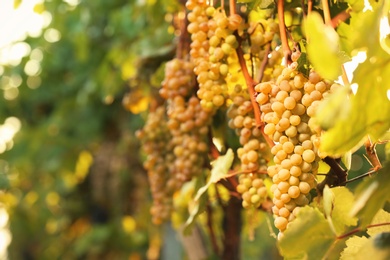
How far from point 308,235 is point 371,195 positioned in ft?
0.26

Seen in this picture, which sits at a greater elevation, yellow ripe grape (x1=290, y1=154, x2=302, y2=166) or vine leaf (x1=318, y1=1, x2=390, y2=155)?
vine leaf (x1=318, y1=1, x2=390, y2=155)

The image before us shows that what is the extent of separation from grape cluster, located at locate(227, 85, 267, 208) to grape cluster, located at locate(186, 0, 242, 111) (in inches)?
1.2

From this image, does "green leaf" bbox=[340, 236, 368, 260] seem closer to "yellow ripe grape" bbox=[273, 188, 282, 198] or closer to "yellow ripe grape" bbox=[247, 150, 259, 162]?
"yellow ripe grape" bbox=[273, 188, 282, 198]

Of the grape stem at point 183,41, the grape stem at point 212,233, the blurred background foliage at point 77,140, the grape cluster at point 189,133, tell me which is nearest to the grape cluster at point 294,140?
the grape cluster at point 189,133

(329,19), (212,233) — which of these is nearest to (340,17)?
(329,19)

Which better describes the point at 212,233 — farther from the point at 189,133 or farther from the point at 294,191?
the point at 294,191

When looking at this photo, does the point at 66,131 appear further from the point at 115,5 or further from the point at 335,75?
the point at 335,75

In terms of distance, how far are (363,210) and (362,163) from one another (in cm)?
240

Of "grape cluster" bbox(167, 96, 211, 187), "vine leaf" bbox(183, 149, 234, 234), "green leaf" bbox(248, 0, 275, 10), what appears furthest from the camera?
"grape cluster" bbox(167, 96, 211, 187)

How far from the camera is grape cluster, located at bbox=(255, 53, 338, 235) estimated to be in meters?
0.58

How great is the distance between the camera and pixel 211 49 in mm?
767

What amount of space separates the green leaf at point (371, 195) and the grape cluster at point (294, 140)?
11 cm

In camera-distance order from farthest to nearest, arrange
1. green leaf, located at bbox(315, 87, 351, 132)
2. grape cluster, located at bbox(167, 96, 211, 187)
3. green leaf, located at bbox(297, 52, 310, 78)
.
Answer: grape cluster, located at bbox(167, 96, 211, 187) → green leaf, located at bbox(297, 52, 310, 78) → green leaf, located at bbox(315, 87, 351, 132)

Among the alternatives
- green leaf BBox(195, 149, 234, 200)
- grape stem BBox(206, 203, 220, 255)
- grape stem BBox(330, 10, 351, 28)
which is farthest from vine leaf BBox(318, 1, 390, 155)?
grape stem BBox(206, 203, 220, 255)
